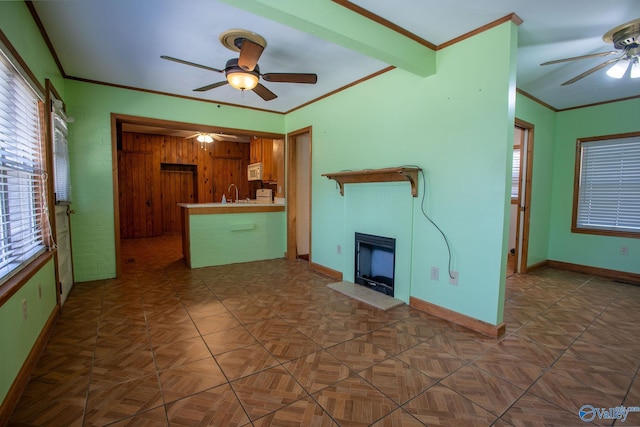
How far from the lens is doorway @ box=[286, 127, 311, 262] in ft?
16.6

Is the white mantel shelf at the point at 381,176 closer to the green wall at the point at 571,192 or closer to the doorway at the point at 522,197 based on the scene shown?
the doorway at the point at 522,197

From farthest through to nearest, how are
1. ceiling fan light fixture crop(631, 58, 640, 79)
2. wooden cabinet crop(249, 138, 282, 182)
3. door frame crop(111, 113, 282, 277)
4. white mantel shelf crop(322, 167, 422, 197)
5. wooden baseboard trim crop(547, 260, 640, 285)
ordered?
wooden cabinet crop(249, 138, 282, 182) < wooden baseboard trim crop(547, 260, 640, 285) < door frame crop(111, 113, 282, 277) < white mantel shelf crop(322, 167, 422, 197) < ceiling fan light fixture crop(631, 58, 640, 79)

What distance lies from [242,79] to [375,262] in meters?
2.43

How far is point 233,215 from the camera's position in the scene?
4746 mm

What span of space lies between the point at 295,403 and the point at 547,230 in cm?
498

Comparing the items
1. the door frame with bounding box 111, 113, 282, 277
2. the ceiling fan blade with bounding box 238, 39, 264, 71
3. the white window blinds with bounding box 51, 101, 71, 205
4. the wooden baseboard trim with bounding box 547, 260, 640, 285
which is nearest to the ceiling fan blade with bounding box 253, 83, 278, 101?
the ceiling fan blade with bounding box 238, 39, 264, 71

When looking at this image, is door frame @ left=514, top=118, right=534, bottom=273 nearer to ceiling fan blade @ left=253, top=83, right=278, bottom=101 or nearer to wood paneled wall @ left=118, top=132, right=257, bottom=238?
ceiling fan blade @ left=253, top=83, right=278, bottom=101

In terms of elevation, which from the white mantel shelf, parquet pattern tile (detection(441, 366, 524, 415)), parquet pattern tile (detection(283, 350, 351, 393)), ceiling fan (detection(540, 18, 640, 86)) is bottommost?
parquet pattern tile (detection(441, 366, 524, 415))

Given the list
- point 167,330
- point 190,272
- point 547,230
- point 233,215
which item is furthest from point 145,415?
point 547,230

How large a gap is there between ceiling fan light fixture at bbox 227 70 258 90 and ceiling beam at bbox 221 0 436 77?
2.60 feet

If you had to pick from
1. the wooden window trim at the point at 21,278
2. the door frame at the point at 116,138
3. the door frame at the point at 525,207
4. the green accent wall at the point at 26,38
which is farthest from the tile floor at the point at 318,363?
the green accent wall at the point at 26,38

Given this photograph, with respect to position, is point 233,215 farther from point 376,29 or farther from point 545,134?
point 545,134

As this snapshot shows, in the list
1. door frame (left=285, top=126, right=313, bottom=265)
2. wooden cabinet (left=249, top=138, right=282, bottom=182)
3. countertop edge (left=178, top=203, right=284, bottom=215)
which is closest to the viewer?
countertop edge (left=178, top=203, right=284, bottom=215)

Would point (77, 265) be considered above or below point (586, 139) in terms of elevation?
below
